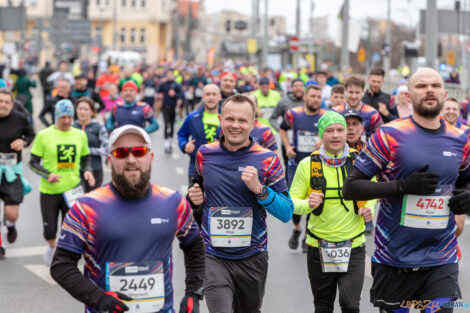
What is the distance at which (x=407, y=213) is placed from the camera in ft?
17.2

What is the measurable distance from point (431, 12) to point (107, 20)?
121 m

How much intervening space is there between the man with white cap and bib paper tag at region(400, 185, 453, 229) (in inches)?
64.0

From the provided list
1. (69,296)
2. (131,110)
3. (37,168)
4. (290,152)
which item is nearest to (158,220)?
(69,296)

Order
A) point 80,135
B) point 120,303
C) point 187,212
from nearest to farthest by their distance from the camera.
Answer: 1. point 120,303
2. point 187,212
3. point 80,135

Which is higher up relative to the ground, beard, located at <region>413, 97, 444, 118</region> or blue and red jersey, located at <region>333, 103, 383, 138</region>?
beard, located at <region>413, 97, 444, 118</region>

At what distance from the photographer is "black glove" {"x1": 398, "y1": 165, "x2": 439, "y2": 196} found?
497cm

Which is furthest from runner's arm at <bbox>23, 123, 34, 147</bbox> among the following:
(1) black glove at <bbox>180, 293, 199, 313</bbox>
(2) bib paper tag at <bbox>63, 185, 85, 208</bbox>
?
(1) black glove at <bbox>180, 293, 199, 313</bbox>

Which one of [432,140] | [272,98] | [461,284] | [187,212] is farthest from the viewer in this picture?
[272,98]

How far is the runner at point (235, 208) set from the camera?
18.6 ft

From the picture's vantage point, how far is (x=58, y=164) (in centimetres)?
948

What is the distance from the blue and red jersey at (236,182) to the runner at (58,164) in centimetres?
389

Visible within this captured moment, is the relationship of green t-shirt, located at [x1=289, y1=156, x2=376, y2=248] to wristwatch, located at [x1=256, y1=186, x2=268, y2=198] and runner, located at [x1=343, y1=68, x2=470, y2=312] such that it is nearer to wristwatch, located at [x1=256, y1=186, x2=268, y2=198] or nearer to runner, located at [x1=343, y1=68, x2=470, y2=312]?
wristwatch, located at [x1=256, y1=186, x2=268, y2=198]

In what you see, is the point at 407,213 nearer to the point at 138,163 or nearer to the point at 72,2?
the point at 138,163

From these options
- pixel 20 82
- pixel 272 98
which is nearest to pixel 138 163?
pixel 272 98
